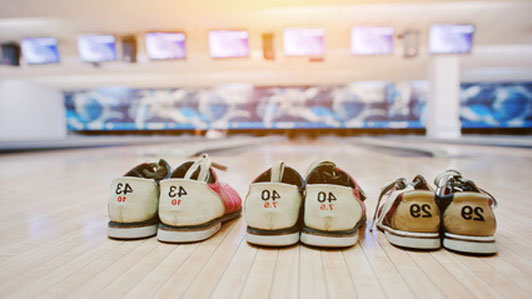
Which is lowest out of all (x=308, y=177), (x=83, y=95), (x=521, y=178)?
(x=521, y=178)

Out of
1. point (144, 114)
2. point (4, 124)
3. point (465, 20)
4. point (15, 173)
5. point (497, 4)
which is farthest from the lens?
point (144, 114)

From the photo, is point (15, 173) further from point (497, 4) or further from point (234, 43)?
point (497, 4)

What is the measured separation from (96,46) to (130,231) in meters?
6.44

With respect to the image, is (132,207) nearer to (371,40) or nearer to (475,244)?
(475,244)

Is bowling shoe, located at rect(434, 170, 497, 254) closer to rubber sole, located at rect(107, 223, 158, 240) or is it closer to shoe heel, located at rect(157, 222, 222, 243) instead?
shoe heel, located at rect(157, 222, 222, 243)

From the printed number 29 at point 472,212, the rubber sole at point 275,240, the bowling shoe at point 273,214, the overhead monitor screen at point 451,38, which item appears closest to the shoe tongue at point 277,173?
the bowling shoe at point 273,214

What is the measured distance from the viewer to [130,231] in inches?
48.9

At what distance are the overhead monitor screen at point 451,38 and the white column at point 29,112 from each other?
11.4 metres

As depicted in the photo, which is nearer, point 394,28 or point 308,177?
point 308,177

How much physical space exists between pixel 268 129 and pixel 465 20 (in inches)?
364

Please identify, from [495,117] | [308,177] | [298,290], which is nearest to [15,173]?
[308,177]

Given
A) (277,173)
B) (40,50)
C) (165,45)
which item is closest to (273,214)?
(277,173)

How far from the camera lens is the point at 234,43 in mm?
6273

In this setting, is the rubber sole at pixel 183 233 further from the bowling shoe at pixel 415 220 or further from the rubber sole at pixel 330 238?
the bowling shoe at pixel 415 220
